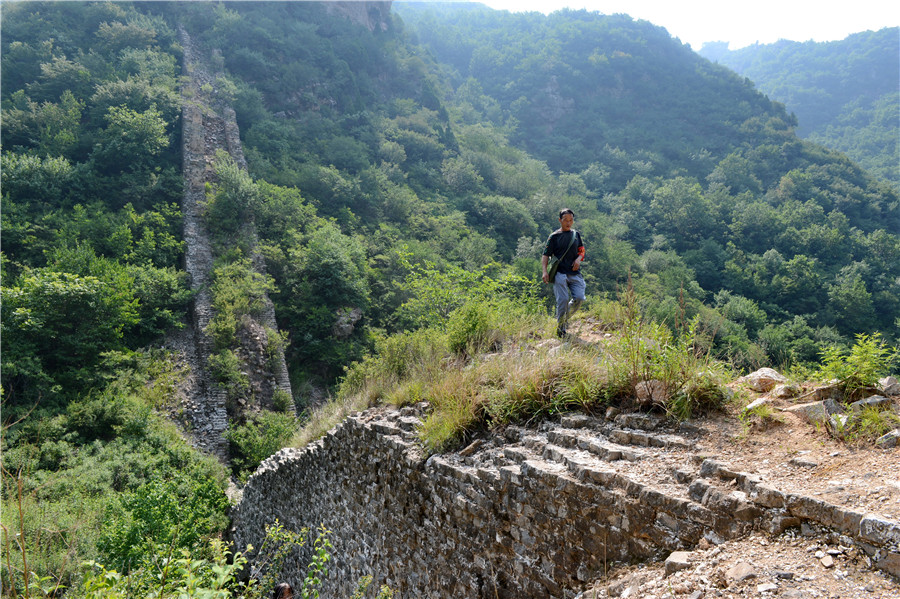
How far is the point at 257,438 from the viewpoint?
11453 millimetres

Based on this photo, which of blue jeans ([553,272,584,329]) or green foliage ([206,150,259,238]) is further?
green foliage ([206,150,259,238])

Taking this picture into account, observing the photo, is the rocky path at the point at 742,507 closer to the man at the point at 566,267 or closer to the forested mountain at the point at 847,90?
the man at the point at 566,267

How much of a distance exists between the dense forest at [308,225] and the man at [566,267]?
3.06 ft

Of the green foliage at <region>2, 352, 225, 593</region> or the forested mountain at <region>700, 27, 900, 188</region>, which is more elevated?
the forested mountain at <region>700, 27, 900, 188</region>

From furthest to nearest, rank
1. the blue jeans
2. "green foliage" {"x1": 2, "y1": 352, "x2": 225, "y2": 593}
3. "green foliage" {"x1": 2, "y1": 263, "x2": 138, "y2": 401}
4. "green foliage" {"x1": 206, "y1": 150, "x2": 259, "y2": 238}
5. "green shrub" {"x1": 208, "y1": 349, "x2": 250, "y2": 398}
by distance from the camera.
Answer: "green foliage" {"x1": 206, "y1": 150, "x2": 259, "y2": 238} → "green shrub" {"x1": 208, "y1": 349, "x2": 250, "y2": 398} → "green foliage" {"x1": 2, "y1": 263, "x2": 138, "y2": 401} → "green foliage" {"x1": 2, "y1": 352, "x2": 225, "y2": 593} → the blue jeans

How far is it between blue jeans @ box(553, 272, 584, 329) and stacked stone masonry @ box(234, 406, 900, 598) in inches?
78.4

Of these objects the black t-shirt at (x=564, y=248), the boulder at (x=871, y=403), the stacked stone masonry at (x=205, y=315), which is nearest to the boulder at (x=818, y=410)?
the boulder at (x=871, y=403)

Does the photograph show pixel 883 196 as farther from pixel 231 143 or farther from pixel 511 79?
pixel 231 143

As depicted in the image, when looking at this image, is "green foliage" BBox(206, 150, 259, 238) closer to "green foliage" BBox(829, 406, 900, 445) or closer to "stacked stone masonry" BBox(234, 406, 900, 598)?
"stacked stone masonry" BBox(234, 406, 900, 598)

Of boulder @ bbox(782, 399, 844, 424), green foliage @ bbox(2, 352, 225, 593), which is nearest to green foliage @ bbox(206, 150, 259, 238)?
green foliage @ bbox(2, 352, 225, 593)

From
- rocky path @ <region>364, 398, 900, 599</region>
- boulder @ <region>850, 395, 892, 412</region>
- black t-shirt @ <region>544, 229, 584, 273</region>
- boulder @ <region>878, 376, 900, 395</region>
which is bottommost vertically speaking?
rocky path @ <region>364, 398, 900, 599</region>

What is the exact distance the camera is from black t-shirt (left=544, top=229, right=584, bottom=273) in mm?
5262

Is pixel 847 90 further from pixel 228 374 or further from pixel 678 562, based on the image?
pixel 678 562

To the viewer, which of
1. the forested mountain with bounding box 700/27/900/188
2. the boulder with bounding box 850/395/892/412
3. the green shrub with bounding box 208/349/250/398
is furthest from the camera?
the forested mountain with bounding box 700/27/900/188
